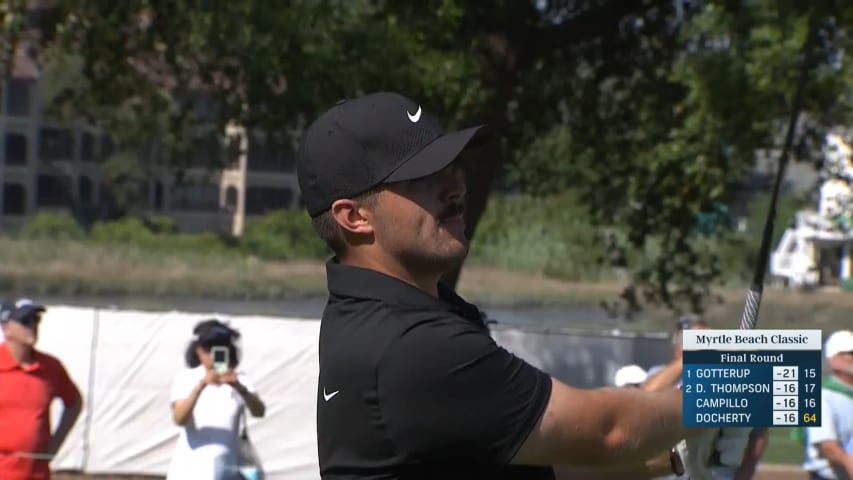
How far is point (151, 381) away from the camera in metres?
15.2

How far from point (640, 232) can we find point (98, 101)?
5453mm

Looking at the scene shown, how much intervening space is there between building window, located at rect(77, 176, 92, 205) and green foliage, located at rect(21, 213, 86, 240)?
3.62 m

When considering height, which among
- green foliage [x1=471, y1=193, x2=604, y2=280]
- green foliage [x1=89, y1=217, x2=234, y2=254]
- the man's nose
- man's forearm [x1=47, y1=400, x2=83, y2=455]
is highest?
the man's nose

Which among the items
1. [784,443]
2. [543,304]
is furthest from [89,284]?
[784,443]

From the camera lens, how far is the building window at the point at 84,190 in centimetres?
3866

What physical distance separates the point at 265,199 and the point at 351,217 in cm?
3110

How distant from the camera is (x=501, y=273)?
84.2 ft

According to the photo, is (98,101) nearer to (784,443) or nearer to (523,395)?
(784,443)

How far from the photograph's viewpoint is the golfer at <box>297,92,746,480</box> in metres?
2.24

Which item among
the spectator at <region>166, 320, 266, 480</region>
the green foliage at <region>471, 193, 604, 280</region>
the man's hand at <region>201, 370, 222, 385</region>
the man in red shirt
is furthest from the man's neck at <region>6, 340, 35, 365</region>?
the green foliage at <region>471, 193, 604, 280</region>

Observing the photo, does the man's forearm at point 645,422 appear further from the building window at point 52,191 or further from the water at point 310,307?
the building window at point 52,191

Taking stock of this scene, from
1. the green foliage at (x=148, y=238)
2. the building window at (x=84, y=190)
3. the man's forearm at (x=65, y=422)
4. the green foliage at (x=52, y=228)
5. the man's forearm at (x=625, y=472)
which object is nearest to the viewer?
the man's forearm at (x=625, y=472)

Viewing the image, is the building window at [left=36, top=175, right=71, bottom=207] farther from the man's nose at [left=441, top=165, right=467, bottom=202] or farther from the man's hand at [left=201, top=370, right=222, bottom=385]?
the man's nose at [left=441, top=165, right=467, bottom=202]
